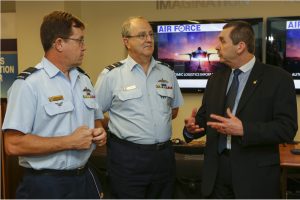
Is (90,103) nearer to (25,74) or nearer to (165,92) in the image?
(25,74)

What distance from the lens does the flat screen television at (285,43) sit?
3.52 metres

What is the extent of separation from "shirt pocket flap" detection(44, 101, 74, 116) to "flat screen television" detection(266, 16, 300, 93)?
2.40 metres

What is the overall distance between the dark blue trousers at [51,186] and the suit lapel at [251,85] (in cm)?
96

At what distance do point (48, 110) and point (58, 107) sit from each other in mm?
51

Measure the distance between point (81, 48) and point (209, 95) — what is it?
2.91ft

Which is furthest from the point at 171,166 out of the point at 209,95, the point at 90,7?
the point at 90,7

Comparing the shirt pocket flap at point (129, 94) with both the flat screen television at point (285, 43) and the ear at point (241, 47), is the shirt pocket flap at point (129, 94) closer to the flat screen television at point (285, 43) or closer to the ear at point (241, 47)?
the ear at point (241, 47)

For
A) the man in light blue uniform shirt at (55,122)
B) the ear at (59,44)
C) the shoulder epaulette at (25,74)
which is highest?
the ear at (59,44)

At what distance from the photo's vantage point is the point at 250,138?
1996 mm

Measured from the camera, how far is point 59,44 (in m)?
1.86

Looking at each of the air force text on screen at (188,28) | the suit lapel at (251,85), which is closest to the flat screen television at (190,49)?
the air force text on screen at (188,28)

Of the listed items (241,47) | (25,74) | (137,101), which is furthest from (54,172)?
(241,47)

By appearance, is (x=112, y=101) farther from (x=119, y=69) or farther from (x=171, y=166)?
(x=171, y=166)

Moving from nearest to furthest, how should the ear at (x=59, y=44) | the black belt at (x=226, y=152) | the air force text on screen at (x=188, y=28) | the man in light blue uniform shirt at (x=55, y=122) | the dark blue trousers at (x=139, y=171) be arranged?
the man in light blue uniform shirt at (x=55, y=122) < the ear at (x=59, y=44) < the black belt at (x=226, y=152) < the dark blue trousers at (x=139, y=171) < the air force text on screen at (x=188, y=28)
